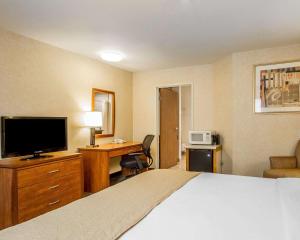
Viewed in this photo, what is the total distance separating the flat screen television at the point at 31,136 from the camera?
2.73 meters

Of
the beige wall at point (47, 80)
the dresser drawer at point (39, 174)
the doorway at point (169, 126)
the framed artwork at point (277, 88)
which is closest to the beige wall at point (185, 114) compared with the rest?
the doorway at point (169, 126)

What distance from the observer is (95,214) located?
1.39 metres

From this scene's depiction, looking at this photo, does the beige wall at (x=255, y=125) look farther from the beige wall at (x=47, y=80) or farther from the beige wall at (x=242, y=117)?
the beige wall at (x=47, y=80)

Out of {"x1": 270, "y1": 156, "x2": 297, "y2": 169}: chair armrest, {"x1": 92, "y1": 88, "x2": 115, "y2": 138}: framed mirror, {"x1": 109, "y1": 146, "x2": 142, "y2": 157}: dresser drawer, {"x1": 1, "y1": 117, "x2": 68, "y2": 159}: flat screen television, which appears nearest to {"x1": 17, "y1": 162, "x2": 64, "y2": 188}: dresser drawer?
{"x1": 1, "y1": 117, "x2": 68, "y2": 159}: flat screen television

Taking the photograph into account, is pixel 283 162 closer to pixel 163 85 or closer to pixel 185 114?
pixel 163 85

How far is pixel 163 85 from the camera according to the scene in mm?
5363

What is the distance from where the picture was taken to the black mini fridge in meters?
4.18

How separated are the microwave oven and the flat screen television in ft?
7.78

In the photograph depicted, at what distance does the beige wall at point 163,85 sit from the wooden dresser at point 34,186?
2.46 m

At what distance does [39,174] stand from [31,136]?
0.54 metres

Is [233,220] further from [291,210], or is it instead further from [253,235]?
[291,210]

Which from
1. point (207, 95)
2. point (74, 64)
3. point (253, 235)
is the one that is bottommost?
point (253, 235)

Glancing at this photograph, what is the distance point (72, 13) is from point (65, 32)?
1.97 ft

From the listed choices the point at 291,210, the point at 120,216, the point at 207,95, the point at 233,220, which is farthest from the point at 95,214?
the point at 207,95
